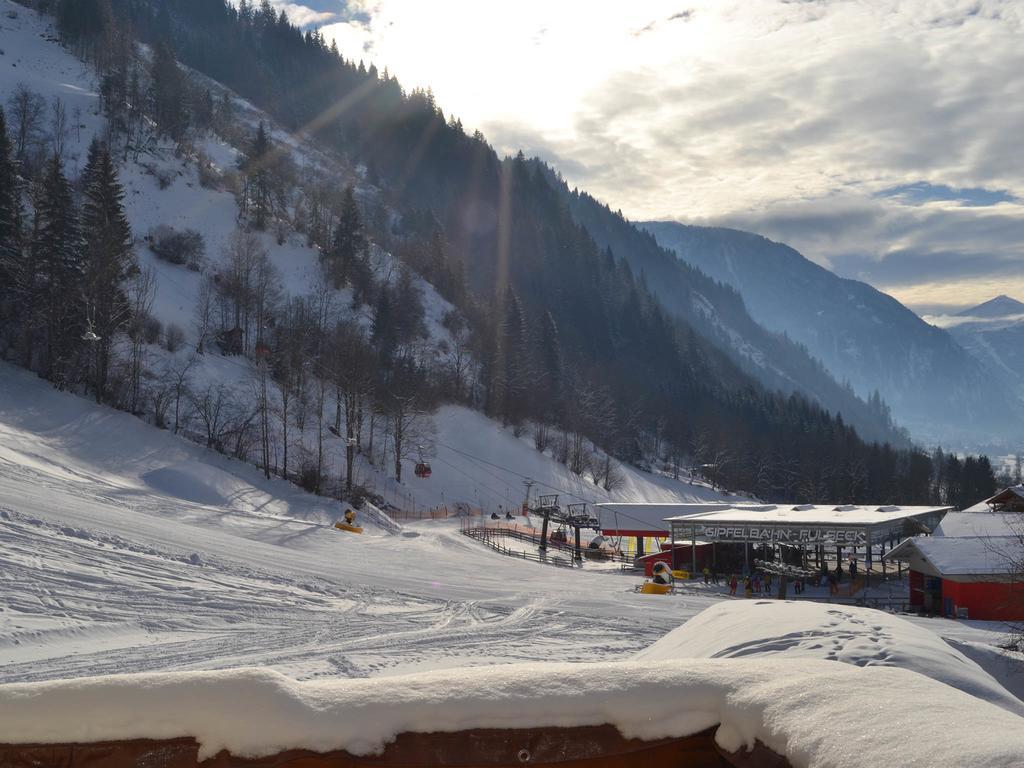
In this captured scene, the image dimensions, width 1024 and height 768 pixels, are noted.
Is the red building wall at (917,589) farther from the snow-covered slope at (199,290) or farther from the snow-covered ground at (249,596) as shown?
the snow-covered slope at (199,290)

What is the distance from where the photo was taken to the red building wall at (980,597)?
2549 centimetres

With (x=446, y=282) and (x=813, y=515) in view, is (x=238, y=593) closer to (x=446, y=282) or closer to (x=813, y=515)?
(x=813, y=515)

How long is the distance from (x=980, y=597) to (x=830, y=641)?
26135 millimetres

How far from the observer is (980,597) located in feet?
86.8

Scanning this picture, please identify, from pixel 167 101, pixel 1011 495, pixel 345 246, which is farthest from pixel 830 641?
pixel 167 101

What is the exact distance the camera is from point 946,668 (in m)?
4.55

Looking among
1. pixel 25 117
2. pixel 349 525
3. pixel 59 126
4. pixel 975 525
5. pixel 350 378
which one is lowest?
pixel 349 525

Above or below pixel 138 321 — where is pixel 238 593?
below

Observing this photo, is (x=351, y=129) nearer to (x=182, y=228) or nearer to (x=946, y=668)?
(x=182, y=228)

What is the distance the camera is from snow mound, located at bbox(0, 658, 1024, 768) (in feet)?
10.2

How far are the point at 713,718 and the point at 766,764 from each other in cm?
35

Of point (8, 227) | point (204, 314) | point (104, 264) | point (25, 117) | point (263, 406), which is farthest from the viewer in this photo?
point (25, 117)

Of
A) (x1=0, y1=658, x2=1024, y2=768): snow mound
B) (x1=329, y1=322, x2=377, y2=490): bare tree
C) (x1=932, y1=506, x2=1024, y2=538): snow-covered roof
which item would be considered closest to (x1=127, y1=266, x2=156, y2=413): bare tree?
(x1=329, y1=322, x2=377, y2=490): bare tree

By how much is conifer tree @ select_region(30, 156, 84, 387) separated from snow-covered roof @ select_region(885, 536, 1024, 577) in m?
43.0
